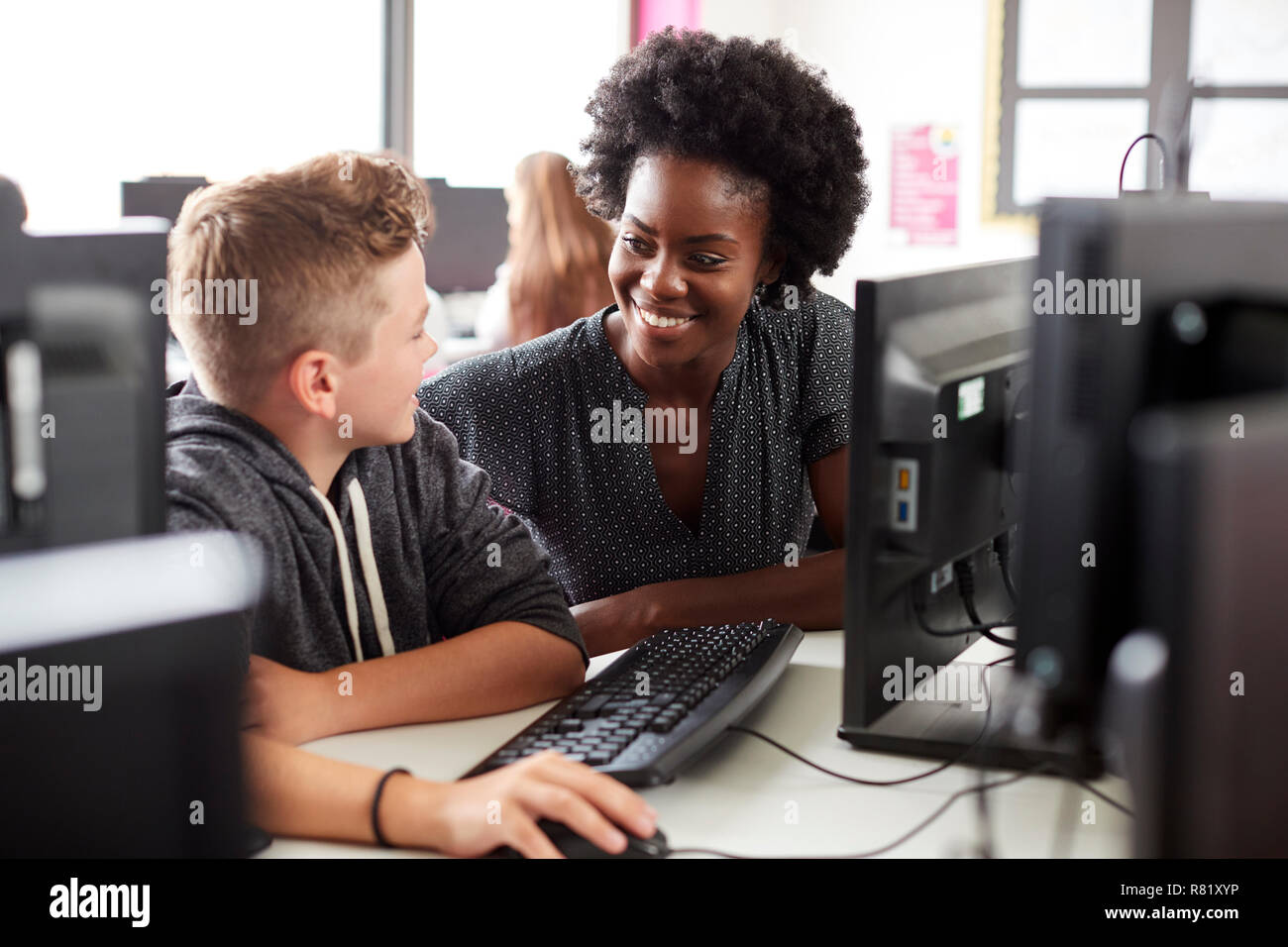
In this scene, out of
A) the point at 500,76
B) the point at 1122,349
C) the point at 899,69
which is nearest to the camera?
the point at 1122,349

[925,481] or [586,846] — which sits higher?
[925,481]

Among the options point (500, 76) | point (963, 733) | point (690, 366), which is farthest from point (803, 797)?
point (500, 76)

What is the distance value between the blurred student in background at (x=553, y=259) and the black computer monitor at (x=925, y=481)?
187 cm

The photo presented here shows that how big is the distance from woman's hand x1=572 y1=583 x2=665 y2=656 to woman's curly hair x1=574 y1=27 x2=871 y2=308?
52cm

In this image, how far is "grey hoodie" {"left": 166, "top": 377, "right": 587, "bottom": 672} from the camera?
1041 mm

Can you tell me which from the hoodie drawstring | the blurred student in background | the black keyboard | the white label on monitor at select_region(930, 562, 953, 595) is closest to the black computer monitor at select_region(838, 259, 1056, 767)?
the white label on monitor at select_region(930, 562, 953, 595)

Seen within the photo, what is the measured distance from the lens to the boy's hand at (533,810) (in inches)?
30.7

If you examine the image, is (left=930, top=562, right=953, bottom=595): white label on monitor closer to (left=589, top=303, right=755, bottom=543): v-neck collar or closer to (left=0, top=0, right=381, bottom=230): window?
(left=589, top=303, right=755, bottom=543): v-neck collar

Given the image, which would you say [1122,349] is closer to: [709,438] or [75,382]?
[75,382]

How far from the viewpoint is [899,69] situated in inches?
166

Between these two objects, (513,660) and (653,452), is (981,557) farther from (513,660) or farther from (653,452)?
(653,452)

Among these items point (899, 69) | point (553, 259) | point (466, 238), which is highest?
point (899, 69)

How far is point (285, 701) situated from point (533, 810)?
0.29m
